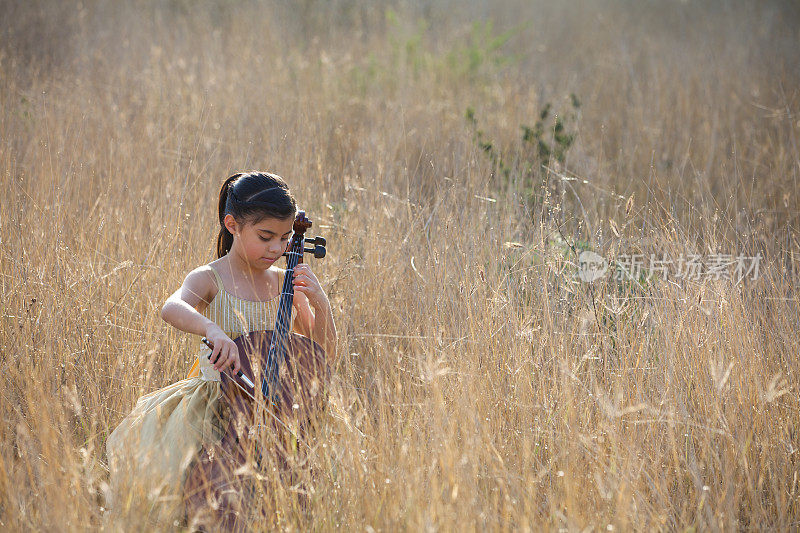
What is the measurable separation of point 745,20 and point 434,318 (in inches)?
270

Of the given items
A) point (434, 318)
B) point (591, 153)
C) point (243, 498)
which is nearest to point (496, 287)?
point (434, 318)

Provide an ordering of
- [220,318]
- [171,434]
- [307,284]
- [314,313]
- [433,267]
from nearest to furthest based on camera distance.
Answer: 1. [171,434]
2. [307,284]
3. [220,318]
4. [314,313]
5. [433,267]

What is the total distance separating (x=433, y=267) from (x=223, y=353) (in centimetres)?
140

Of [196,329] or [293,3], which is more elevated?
[293,3]

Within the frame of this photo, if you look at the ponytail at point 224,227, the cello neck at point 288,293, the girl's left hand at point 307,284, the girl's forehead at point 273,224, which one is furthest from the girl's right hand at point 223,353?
the ponytail at point 224,227

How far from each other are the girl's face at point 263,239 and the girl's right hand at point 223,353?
38cm

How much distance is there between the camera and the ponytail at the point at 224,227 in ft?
8.48

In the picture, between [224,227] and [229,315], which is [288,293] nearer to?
[229,315]

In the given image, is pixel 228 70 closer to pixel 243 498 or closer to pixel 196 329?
pixel 196 329

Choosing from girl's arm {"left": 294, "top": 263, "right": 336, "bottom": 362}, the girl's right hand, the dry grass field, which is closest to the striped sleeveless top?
girl's arm {"left": 294, "top": 263, "right": 336, "bottom": 362}

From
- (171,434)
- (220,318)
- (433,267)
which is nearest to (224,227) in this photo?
(220,318)

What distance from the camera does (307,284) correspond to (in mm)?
2354

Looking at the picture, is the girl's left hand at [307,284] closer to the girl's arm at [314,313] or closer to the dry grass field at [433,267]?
the girl's arm at [314,313]

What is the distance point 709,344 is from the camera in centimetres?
252
